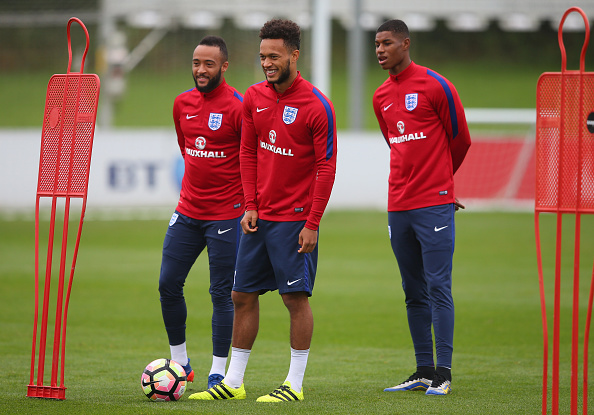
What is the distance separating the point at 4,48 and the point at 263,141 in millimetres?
36041

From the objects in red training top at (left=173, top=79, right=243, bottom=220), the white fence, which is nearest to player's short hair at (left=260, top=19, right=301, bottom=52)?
red training top at (left=173, top=79, right=243, bottom=220)

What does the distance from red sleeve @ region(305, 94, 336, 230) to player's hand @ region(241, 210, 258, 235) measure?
1.24 feet

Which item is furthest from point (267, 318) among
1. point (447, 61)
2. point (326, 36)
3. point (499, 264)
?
point (447, 61)

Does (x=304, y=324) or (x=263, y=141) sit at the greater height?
(x=263, y=141)

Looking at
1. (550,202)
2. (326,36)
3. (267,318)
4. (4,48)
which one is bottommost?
(267,318)

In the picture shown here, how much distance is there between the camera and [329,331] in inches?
338

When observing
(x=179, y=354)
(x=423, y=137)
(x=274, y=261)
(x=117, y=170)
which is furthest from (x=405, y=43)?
(x=117, y=170)

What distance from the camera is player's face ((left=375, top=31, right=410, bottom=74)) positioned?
5934mm

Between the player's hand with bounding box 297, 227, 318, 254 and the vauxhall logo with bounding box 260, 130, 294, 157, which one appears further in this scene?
the vauxhall logo with bounding box 260, 130, 294, 157

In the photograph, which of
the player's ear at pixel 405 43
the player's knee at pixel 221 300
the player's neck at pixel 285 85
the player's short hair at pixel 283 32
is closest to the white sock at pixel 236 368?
the player's knee at pixel 221 300

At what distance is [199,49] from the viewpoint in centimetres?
613

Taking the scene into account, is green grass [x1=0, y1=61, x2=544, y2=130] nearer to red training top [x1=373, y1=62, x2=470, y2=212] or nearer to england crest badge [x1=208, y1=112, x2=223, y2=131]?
england crest badge [x1=208, y1=112, x2=223, y2=131]

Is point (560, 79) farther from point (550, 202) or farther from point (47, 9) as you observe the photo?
point (47, 9)

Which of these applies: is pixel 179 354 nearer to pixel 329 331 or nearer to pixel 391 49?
pixel 329 331
